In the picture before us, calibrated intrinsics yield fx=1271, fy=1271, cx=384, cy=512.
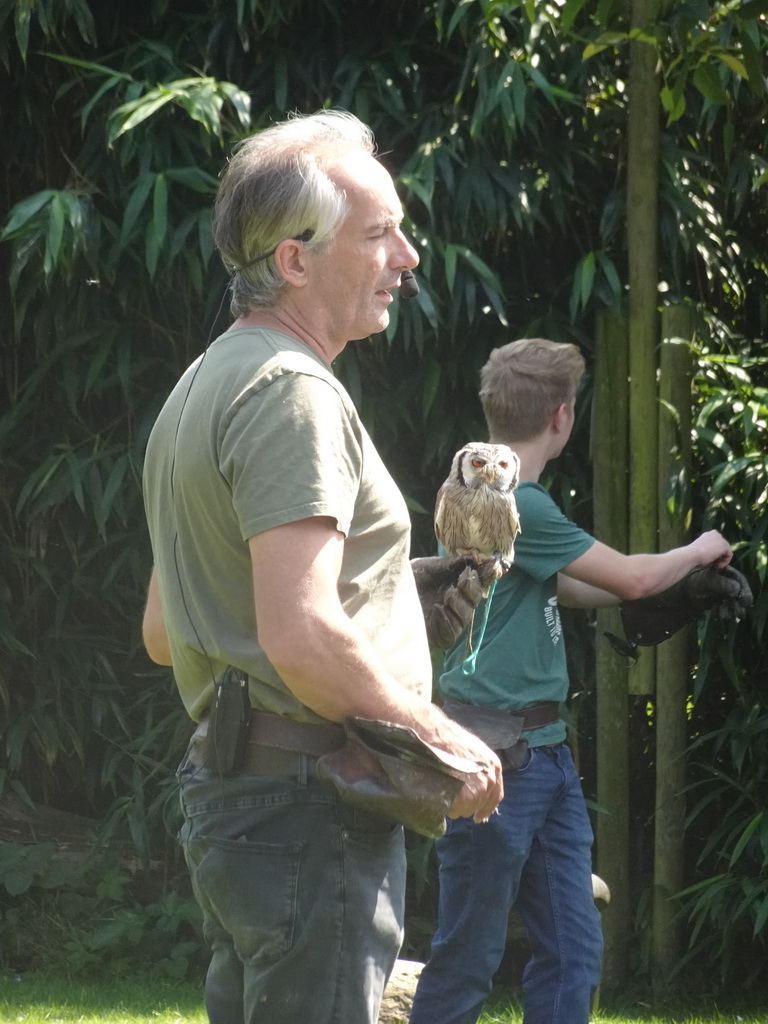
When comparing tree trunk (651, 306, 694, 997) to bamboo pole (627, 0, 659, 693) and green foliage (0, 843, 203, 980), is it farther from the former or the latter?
green foliage (0, 843, 203, 980)

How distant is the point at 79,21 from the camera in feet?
11.7

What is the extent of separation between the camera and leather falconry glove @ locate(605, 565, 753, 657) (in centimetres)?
257

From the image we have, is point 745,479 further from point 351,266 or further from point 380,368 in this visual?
point 351,266

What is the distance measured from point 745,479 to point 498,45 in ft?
4.66

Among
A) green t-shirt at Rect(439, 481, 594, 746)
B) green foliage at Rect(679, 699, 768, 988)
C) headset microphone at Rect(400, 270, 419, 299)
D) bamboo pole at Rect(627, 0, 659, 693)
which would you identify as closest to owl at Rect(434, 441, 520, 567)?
green t-shirt at Rect(439, 481, 594, 746)

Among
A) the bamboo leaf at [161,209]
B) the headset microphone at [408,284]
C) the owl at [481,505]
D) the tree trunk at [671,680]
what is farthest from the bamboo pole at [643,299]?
the headset microphone at [408,284]

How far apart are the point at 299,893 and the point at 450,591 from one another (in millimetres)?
681

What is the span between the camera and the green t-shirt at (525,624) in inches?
97.6

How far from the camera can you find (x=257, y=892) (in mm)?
1483

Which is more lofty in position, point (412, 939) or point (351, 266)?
point (351, 266)

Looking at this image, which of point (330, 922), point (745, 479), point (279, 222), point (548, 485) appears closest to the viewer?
point (330, 922)

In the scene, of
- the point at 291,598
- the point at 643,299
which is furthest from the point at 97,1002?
the point at 291,598

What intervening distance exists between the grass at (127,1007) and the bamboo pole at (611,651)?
0.33 meters

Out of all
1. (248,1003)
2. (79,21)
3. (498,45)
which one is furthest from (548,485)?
(248,1003)
